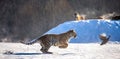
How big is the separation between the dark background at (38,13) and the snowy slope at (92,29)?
5.43 m

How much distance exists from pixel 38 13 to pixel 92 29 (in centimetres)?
782

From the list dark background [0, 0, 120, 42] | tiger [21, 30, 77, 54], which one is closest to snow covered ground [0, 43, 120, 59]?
tiger [21, 30, 77, 54]

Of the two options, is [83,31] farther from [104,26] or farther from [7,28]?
[7,28]

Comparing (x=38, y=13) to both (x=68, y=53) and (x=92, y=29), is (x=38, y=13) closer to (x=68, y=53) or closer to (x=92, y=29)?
(x=92, y=29)

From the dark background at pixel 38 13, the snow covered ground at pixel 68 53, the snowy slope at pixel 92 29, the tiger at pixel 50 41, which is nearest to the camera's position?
the snow covered ground at pixel 68 53

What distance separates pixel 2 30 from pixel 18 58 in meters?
16.2

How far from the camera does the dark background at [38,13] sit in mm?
23844

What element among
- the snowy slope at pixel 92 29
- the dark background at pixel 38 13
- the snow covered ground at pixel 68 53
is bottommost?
the snow covered ground at pixel 68 53

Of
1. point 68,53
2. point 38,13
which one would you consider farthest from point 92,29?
point 68,53

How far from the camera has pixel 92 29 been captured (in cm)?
1797

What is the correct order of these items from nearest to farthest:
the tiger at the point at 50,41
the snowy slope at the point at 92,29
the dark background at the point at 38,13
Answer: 1. the tiger at the point at 50,41
2. the snowy slope at the point at 92,29
3. the dark background at the point at 38,13

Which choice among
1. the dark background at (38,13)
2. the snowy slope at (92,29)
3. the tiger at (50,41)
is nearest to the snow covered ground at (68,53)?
the tiger at (50,41)

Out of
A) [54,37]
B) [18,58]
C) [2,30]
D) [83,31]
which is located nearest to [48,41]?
[54,37]

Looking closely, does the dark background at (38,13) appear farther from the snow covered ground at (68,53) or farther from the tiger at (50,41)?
the tiger at (50,41)
